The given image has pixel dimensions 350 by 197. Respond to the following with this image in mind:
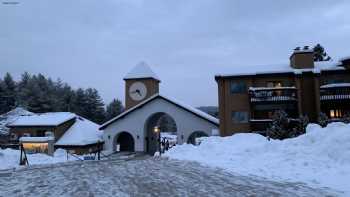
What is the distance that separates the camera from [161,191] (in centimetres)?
1086

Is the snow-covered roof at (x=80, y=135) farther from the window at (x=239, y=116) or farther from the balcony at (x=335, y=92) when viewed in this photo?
the balcony at (x=335, y=92)

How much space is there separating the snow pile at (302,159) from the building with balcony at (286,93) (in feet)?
59.8

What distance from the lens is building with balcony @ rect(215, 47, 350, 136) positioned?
3781cm

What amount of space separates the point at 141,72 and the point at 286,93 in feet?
87.3

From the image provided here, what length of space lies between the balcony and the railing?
294 cm

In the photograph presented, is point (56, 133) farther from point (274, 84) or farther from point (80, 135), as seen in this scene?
point (274, 84)

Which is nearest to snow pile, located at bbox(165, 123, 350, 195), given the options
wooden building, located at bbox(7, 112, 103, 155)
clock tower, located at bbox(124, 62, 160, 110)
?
wooden building, located at bbox(7, 112, 103, 155)

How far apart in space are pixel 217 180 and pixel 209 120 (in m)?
32.2

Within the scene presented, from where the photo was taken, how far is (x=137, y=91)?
187 feet

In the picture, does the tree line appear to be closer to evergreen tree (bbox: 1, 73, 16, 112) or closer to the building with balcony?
evergreen tree (bbox: 1, 73, 16, 112)

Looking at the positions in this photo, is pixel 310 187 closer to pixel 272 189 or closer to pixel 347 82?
pixel 272 189

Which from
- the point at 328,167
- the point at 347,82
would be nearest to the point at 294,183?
the point at 328,167

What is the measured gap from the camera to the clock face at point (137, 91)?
5688 cm

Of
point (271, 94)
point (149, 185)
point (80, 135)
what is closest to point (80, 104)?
point (80, 135)
